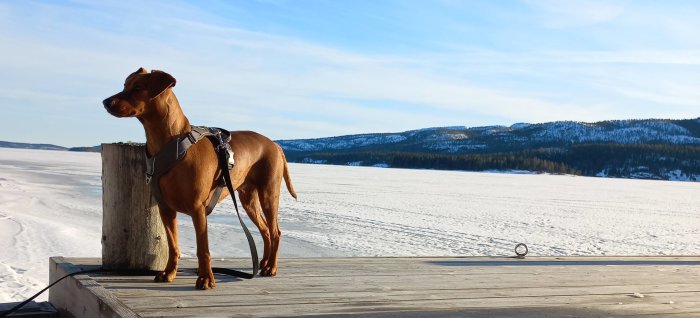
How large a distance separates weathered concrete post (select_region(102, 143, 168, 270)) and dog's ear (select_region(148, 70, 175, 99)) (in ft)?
2.25

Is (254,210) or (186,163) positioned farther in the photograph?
(254,210)

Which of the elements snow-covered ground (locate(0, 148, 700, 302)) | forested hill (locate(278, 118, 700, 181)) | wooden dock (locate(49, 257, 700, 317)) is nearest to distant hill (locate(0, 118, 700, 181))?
forested hill (locate(278, 118, 700, 181))

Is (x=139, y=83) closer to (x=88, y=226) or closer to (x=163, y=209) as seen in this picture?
(x=163, y=209)

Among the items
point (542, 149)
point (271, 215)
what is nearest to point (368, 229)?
point (271, 215)

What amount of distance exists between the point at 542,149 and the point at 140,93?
411ft

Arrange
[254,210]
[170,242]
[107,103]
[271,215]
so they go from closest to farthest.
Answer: [107,103] < [170,242] < [271,215] < [254,210]

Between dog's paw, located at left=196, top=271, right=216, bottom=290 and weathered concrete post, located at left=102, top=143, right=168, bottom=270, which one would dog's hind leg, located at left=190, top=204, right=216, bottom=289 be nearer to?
dog's paw, located at left=196, top=271, right=216, bottom=290

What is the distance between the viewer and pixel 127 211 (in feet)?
14.3

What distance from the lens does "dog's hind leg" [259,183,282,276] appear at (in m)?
4.45

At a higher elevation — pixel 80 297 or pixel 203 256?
pixel 203 256

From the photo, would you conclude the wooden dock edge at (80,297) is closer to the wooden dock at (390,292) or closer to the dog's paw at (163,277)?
the wooden dock at (390,292)

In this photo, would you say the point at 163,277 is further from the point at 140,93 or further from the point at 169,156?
the point at 140,93

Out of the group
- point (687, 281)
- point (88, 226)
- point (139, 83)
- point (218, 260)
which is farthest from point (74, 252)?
point (687, 281)

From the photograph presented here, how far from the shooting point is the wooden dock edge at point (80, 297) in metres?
3.37
